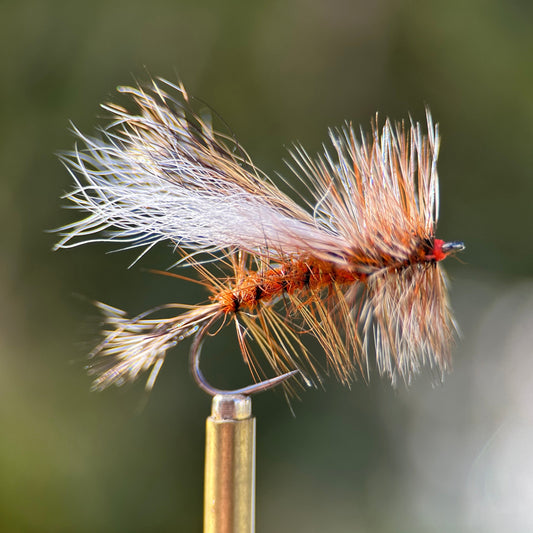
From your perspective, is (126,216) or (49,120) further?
(49,120)

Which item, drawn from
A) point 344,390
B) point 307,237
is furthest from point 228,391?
point 344,390

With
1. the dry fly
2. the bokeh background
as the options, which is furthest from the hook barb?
the bokeh background

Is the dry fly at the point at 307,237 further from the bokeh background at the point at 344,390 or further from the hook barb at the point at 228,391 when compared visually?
the bokeh background at the point at 344,390

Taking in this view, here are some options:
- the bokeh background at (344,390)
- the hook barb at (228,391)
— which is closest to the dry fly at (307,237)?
the hook barb at (228,391)

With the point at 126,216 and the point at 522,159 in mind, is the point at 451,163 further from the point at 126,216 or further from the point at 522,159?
the point at 126,216

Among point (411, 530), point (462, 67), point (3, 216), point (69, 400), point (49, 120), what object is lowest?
point (411, 530)

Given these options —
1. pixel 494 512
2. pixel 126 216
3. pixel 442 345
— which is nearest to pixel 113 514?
pixel 494 512
